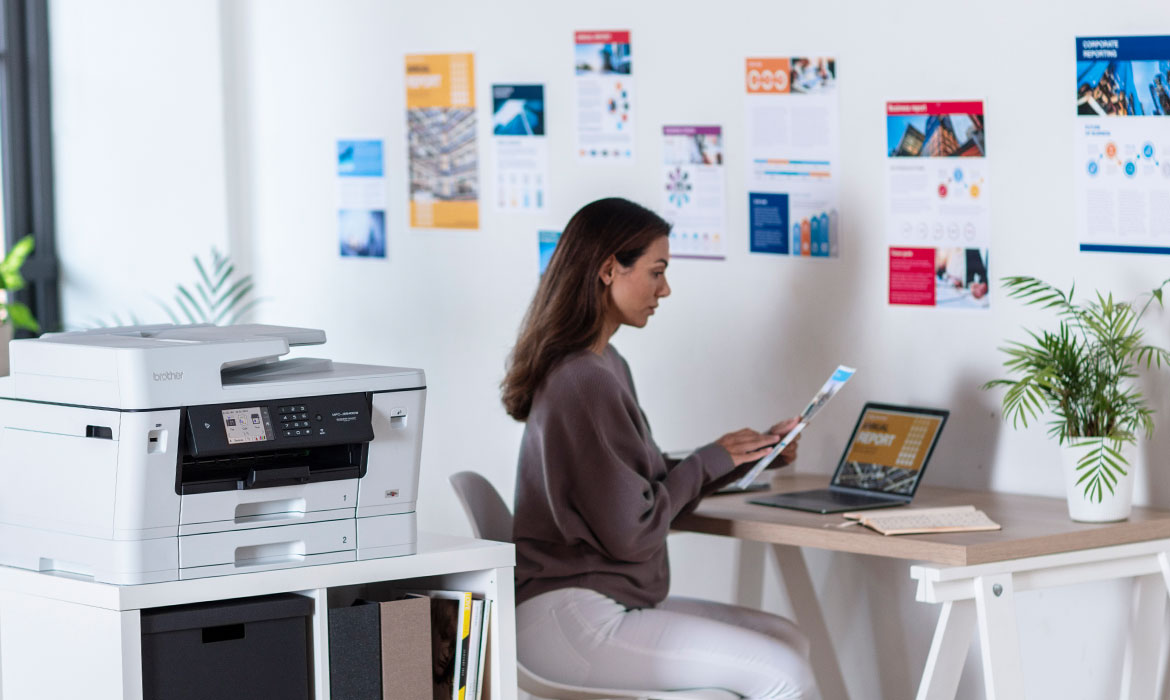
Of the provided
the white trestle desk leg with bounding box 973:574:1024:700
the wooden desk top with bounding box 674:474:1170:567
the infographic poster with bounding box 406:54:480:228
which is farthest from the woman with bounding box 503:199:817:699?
the infographic poster with bounding box 406:54:480:228

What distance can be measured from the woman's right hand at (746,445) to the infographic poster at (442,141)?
1.44 m

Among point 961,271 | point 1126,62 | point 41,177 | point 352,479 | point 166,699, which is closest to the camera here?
point 166,699

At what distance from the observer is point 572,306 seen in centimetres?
314

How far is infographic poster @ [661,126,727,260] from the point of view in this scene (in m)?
3.90

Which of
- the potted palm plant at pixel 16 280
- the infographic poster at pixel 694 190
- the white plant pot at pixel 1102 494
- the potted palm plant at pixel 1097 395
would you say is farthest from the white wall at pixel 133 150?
the white plant pot at pixel 1102 494

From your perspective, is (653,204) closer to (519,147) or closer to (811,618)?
(519,147)

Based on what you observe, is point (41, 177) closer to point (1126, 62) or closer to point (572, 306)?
point (572, 306)

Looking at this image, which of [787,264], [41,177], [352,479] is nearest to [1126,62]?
[787,264]

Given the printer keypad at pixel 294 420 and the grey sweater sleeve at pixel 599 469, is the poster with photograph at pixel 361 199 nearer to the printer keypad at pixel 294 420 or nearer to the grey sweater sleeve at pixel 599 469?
the grey sweater sleeve at pixel 599 469

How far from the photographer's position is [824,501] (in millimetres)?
3314

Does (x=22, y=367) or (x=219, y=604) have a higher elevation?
(x=22, y=367)

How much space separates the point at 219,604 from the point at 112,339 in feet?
1.49

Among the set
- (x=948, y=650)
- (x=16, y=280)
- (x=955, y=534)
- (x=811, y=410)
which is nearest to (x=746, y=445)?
(x=811, y=410)

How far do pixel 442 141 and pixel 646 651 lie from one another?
1997 millimetres
